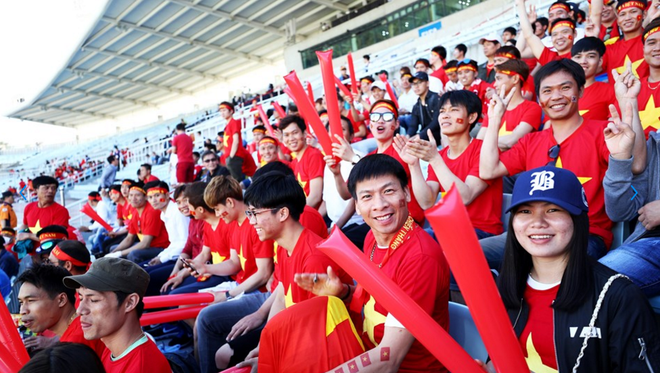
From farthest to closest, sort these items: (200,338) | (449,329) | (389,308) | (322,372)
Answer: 1. (200,338)
2. (449,329)
3. (322,372)
4. (389,308)

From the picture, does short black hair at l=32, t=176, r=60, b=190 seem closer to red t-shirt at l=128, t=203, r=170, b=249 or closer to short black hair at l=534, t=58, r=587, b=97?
red t-shirt at l=128, t=203, r=170, b=249

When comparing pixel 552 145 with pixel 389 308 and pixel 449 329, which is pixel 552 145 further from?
pixel 389 308

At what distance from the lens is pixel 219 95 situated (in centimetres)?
4212

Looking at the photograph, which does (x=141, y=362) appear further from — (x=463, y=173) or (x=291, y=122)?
(x=291, y=122)

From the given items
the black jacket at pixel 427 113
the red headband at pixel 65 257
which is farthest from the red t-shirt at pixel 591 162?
the red headband at pixel 65 257

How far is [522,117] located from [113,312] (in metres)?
3.50

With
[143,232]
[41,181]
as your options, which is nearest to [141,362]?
[143,232]

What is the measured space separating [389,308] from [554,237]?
0.69 metres

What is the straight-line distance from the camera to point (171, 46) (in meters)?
33.7

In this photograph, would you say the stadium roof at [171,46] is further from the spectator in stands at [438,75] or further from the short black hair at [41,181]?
the short black hair at [41,181]

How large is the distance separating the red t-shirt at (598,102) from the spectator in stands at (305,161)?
2342mm

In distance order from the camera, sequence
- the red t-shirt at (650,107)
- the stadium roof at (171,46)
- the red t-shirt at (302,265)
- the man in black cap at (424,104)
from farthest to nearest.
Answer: the stadium roof at (171,46) → the man in black cap at (424,104) → the red t-shirt at (650,107) → the red t-shirt at (302,265)

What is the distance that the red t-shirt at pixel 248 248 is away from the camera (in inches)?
142

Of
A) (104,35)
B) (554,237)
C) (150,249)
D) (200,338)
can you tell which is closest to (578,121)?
(554,237)
